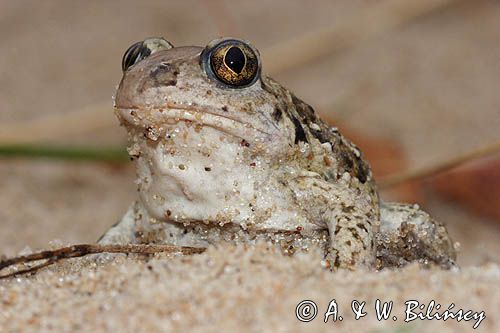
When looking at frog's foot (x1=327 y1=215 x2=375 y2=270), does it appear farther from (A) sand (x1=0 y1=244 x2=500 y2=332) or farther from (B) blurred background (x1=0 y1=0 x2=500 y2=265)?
(B) blurred background (x1=0 y1=0 x2=500 y2=265)

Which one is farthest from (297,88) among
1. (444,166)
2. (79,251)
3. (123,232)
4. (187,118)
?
(79,251)

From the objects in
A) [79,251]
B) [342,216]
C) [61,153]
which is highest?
[61,153]

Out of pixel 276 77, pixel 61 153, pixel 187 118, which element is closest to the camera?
pixel 187 118

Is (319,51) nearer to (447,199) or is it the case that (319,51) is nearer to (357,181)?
(447,199)

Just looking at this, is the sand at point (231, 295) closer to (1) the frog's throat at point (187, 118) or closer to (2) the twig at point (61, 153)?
(1) the frog's throat at point (187, 118)

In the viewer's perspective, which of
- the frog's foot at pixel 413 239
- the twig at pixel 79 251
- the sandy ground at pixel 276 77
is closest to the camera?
the sandy ground at pixel 276 77

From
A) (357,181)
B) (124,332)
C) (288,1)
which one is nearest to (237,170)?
(357,181)

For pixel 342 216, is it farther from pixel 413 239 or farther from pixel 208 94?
pixel 208 94

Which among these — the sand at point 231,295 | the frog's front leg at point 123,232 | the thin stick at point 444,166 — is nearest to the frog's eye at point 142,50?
the frog's front leg at point 123,232
